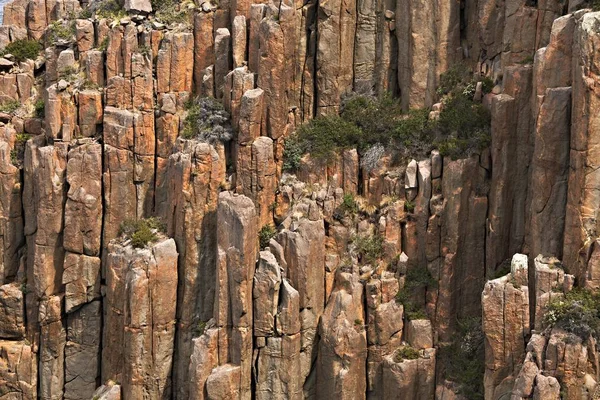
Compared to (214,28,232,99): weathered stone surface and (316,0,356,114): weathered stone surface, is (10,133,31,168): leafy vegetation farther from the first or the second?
(316,0,356,114): weathered stone surface

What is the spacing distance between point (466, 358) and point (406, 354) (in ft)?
8.59

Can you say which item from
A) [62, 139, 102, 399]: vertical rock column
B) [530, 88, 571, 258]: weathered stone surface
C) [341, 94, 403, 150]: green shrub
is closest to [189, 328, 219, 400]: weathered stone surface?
[62, 139, 102, 399]: vertical rock column

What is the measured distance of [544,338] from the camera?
4394cm

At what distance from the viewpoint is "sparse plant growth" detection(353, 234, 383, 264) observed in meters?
52.6

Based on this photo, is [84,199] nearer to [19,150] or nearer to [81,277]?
[81,277]

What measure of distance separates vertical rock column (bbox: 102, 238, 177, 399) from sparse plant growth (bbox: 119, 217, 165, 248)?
419 millimetres

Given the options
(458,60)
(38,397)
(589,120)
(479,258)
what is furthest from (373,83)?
(38,397)

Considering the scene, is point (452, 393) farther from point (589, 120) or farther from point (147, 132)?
point (147, 132)

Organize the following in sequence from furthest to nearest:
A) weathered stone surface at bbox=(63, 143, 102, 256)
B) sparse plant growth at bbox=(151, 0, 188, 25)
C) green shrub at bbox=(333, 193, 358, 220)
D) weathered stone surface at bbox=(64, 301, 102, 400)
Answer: weathered stone surface at bbox=(64, 301, 102, 400) → sparse plant growth at bbox=(151, 0, 188, 25) → weathered stone surface at bbox=(63, 143, 102, 256) → green shrub at bbox=(333, 193, 358, 220)

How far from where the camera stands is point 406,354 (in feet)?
168

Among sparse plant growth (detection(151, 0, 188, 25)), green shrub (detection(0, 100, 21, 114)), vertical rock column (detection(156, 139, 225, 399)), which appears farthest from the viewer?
green shrub (detection(0, 100, 21, 114))

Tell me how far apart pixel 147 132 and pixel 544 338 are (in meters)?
22.0

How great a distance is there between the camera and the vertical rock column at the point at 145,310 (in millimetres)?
53562

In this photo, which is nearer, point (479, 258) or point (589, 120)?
point (589, 120)
